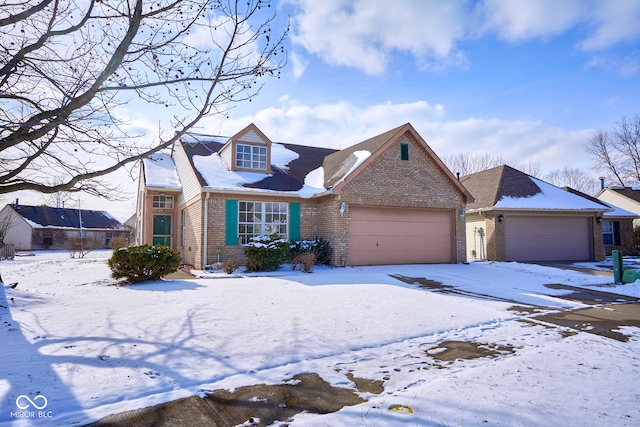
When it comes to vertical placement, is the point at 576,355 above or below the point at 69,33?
below

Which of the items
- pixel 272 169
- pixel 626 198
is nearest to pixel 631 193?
pixel 626 198

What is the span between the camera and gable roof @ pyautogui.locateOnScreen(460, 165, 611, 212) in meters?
18.3

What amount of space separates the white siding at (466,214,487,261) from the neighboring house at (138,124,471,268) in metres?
3.69

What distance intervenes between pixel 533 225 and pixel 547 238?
0.99m

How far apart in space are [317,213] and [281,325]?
9.58 metres

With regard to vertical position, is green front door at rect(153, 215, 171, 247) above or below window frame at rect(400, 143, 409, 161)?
below

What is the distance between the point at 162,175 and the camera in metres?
18.2

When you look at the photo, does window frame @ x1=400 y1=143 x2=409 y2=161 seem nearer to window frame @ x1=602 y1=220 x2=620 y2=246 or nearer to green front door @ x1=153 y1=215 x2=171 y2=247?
green front door @ x1=153 y1=215 x2=171 y2=247

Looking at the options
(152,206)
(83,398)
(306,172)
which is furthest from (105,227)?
(83,398)

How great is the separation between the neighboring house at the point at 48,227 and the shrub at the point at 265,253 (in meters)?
29.5

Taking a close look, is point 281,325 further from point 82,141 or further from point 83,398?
point 82,141

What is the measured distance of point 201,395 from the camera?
3701 mm

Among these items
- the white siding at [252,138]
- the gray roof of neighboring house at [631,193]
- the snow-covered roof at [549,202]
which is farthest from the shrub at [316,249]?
the gray roof of neighboring house at [631,193]

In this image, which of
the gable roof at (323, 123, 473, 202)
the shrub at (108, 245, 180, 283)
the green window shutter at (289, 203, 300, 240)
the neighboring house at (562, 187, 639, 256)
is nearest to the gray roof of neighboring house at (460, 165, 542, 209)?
the gable roof at (323, 123, 473, 202)
